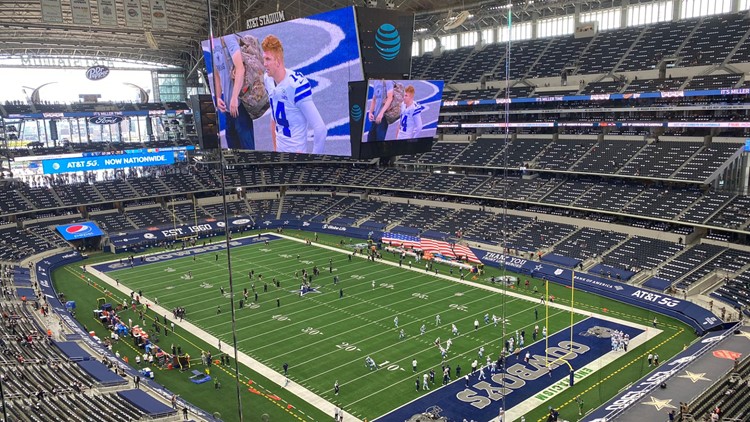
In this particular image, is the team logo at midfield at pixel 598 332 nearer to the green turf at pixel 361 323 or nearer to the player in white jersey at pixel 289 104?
the green turf at pixel 361 323

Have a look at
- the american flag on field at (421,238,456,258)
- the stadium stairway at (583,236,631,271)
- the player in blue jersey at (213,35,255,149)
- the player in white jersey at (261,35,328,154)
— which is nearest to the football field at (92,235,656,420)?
the american flag on field at (421,238,456,258)

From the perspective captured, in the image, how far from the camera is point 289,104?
23969 millimetres

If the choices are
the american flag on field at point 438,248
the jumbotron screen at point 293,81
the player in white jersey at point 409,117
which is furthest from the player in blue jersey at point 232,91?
the american flag on field at point 438,248

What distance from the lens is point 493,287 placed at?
1594 inches

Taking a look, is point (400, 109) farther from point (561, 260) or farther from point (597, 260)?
point (597, 260)

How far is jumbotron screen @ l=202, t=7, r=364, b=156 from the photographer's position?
72.5 ft

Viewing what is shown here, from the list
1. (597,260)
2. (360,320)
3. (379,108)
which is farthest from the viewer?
(597,260)

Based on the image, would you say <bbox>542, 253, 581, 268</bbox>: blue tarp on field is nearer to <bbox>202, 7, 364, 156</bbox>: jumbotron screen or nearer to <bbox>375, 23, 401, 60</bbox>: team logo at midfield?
<bbox>202, 7, 364, 156</bbox>: jumbotron screen

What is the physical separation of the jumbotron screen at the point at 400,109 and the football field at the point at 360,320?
36.4ft

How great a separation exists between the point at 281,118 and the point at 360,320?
48.9ft

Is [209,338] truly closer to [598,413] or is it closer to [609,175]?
[598,413]

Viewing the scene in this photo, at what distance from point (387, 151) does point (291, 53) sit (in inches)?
224

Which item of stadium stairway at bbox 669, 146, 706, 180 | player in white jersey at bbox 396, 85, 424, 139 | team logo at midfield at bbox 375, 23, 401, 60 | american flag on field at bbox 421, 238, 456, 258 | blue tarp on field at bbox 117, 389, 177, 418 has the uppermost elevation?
team logo at midfield at bbox 375, 23, 401, 60

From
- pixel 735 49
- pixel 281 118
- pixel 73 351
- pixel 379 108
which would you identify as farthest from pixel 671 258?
pixel 73 351
